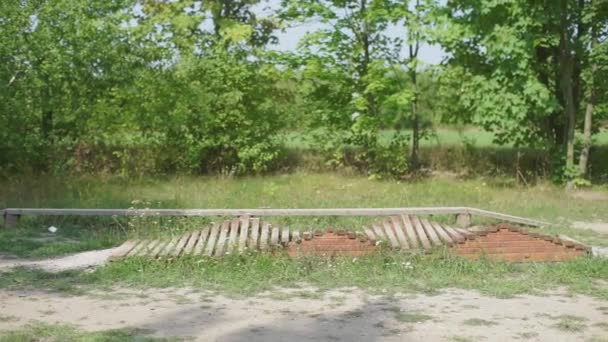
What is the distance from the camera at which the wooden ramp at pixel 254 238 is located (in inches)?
305

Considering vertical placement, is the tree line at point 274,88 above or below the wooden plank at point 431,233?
above

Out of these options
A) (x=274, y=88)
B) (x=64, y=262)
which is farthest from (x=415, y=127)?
(x=64, y=262)

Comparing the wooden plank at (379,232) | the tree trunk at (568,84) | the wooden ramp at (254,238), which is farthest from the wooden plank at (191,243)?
the tree trunk at (568,84)

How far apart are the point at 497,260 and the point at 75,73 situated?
11320 millimetres

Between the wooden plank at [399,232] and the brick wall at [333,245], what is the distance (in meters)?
0.42

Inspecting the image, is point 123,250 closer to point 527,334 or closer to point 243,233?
point 243,233

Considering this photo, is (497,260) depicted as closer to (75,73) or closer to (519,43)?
(519,43)

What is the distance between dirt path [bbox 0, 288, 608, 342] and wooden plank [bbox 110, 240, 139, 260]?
108 cm

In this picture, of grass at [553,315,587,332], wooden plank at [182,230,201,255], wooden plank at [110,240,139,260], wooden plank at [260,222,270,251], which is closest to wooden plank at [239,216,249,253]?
wooden plank at [260,222,270,251]

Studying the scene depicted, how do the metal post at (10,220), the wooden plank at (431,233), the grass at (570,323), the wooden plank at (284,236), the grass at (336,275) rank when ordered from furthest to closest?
the metal post at (10,220), the wooden plank at (431,233), the wooden plank at (284,236), the grass at (336,275), the grass at (570,323)

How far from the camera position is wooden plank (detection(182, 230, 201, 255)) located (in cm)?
771

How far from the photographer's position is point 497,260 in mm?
7691

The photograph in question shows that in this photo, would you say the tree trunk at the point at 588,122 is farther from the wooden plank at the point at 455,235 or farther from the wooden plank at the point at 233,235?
the wooden plank at the point at 233,235

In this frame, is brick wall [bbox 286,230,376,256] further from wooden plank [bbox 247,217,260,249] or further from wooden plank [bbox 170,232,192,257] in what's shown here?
wooden plank [bbox 170,232,192,257]
